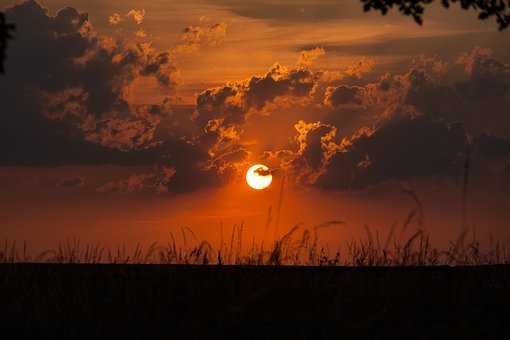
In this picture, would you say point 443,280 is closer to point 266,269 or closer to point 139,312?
point 266,269

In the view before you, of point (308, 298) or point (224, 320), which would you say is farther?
point (308, 298)

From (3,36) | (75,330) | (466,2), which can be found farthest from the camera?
(75,330)

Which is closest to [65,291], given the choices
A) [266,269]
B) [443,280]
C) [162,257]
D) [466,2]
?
[162,257]

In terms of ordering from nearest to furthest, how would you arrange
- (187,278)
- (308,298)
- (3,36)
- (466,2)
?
(3,36) < (466,2) < (308,298) < (187,278)

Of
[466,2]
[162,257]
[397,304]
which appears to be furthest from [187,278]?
[466,2]

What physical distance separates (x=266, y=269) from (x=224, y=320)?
2.74 meters

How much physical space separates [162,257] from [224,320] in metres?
3.38

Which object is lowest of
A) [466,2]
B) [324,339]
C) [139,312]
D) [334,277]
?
[324,339]

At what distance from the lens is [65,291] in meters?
16.1

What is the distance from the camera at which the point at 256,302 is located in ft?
48.7

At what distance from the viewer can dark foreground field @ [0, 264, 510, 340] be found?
1366 cm

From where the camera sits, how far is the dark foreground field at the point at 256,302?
1366 cm

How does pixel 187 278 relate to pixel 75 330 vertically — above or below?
above

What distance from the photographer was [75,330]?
1379 cm
